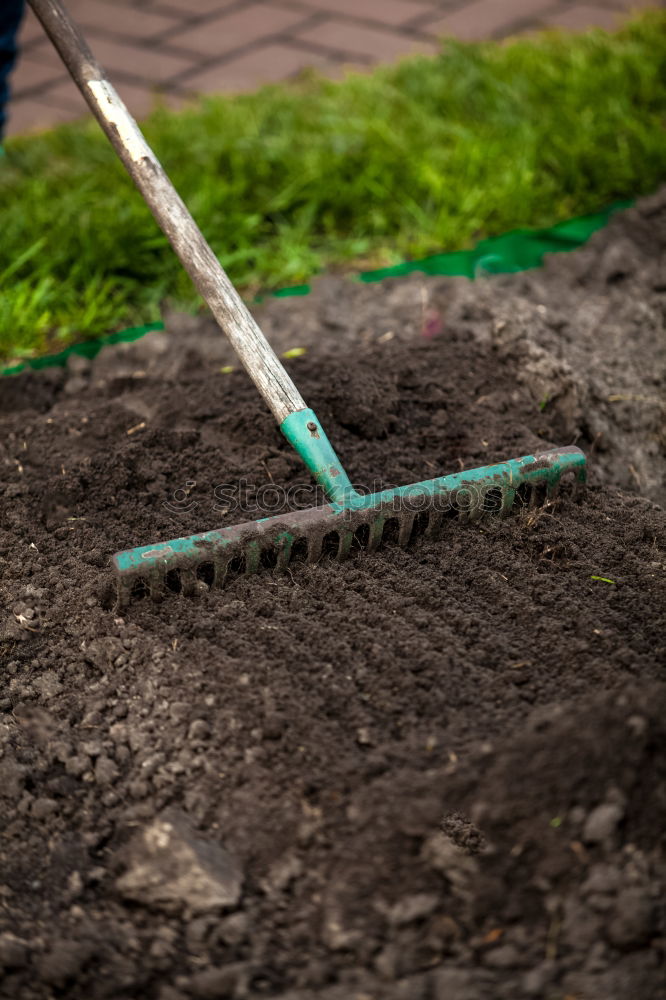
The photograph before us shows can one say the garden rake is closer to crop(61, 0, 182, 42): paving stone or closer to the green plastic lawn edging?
the green plastic lawn edging

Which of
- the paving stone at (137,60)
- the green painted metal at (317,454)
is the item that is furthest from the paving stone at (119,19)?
the green painted metal at (317,454)

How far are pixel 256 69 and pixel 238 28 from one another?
1.49ft

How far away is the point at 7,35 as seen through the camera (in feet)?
10.7

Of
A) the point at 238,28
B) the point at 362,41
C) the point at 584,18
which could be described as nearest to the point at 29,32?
the point at 238,28

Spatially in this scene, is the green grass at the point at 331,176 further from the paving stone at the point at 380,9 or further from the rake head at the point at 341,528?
the rake head at the point at 341,528

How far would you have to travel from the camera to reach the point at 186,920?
149cm

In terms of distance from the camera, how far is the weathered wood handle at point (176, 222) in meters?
2.20

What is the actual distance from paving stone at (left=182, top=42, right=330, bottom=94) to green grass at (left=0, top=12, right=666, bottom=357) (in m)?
0.21

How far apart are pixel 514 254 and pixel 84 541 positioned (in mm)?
1807

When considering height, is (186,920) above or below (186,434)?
below

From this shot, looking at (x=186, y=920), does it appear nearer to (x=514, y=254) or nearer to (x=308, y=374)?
(x=308, y=374)

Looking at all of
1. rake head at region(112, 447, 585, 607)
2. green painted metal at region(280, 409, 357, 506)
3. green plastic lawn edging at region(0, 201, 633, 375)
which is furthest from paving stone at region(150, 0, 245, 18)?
rake head at region(112, 447, 585, 607)

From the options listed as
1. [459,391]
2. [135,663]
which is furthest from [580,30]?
[135,663]

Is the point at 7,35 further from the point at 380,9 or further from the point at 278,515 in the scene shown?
the point at 380,9
